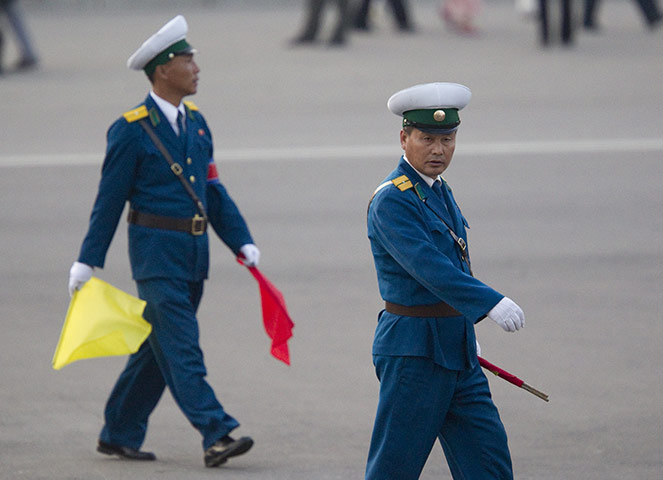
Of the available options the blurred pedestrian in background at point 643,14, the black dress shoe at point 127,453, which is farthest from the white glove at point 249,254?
the blurred pedestrian in background at point 643,14

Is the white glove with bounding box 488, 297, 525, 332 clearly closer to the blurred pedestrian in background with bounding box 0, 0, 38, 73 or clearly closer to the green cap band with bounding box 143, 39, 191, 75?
the green cap band with bounding box 143, 39, 191, 75

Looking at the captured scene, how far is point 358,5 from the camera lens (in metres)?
21.5

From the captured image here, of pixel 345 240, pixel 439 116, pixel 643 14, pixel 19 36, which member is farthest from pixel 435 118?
pixel 643 14

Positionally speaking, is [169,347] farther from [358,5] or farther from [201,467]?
[358,5]

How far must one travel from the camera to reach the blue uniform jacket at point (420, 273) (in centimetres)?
418

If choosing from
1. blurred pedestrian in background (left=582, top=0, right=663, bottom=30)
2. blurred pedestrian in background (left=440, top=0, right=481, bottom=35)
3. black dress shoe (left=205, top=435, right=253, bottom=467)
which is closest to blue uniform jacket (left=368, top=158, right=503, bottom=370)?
black dress shoe (left=205, top=435, right=253, bottom=467)

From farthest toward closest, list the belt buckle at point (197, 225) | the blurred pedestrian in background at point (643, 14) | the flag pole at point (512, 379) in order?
1. the blurred pedestrian in background at point (643, 14)
2. the belt buckle at point (197, 225)
3. the flag pole at point (512, 379)

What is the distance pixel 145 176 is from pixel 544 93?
1106 centimetres

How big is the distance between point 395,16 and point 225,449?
1657 cm

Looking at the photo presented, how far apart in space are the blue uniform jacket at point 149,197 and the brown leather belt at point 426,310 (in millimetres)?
1600

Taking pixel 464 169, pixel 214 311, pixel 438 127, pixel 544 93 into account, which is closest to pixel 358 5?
pixel 544 93

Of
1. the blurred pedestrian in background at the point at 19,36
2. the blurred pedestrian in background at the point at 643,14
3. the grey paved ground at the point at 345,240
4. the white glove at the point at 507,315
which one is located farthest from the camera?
the blurred pedestrian in background at the point at 643,14

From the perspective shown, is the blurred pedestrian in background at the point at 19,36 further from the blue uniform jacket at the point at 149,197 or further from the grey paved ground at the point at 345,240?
the blue uniform jacket at the point at 149,197

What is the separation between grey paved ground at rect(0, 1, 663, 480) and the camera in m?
A: 6.10
